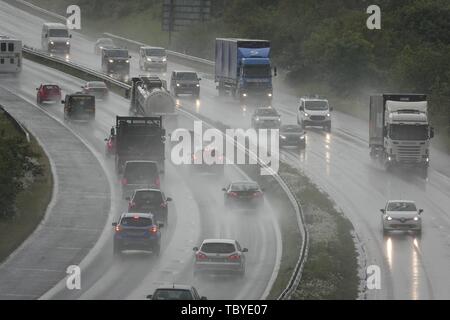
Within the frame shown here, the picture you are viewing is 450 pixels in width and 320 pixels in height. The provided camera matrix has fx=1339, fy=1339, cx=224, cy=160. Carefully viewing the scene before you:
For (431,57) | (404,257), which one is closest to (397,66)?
(431,57)

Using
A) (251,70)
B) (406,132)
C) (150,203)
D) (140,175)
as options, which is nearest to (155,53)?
Answer: (251,70)

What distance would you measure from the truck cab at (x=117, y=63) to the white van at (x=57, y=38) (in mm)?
12575

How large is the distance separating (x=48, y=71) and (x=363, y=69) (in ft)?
90.9

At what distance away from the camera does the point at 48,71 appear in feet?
388

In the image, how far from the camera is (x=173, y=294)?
1581 inches

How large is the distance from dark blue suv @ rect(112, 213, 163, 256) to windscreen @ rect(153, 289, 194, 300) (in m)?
13.7

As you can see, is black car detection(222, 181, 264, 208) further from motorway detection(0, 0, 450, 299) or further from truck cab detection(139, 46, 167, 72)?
truck cab detection(139, 46, 167, 72)

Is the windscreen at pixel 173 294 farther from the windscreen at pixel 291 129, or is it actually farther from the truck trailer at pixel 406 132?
the windscreen at pixel 291 129

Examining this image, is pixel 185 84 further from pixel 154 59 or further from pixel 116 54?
pixel 154 59

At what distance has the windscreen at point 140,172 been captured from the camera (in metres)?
68.3

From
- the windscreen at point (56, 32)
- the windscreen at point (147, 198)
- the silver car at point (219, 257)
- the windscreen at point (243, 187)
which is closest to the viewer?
the silver car at point (219, 257)

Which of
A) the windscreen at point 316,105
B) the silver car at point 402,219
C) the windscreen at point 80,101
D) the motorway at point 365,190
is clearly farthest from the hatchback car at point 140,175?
the windscreen at point 80,101

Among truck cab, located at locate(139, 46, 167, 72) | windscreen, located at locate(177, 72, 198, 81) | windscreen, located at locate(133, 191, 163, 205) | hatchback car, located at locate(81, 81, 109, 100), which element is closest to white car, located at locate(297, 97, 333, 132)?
windscreen, located at locate(177, 72, 198, 81)
